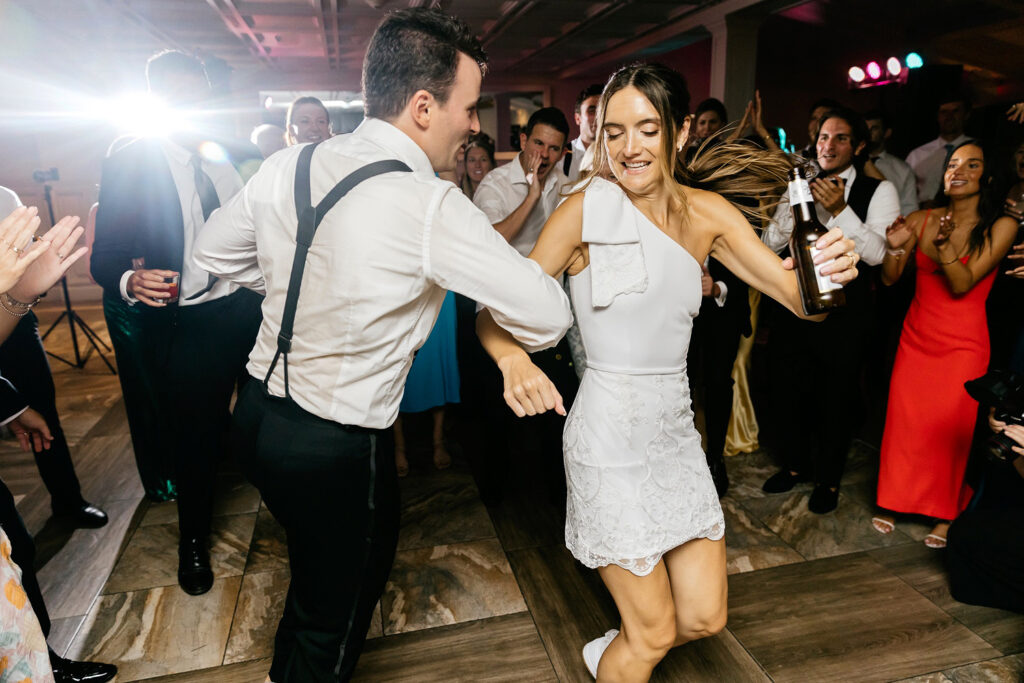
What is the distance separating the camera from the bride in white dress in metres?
1.54

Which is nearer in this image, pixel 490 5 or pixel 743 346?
pixel 743 346

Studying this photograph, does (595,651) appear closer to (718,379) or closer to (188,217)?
(718,379)

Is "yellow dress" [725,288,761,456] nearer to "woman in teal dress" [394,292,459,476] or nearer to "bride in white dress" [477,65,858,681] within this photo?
"woman in teal dress" [394,292,459,476]

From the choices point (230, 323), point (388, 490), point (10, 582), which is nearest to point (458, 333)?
point (230, 323)

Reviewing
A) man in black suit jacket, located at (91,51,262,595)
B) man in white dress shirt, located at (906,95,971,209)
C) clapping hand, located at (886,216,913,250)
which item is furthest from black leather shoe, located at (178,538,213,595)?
man in white dress shirt, located at (906,95,971,209)

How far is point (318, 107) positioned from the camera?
3570mm

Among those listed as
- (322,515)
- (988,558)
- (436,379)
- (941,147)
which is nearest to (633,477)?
(322,515)

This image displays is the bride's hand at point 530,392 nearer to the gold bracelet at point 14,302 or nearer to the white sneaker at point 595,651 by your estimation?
the white sneaker at point 595,651

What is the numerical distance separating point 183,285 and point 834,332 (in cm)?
261

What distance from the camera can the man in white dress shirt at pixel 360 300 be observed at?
3.97 feet

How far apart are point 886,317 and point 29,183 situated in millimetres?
9425

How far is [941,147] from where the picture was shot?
4.90m

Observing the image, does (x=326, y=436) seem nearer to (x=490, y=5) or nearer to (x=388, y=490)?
(x=388, y=490)

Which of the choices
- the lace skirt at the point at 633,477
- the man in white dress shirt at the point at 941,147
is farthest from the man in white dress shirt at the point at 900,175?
the lace skirt at the point at 633,477
